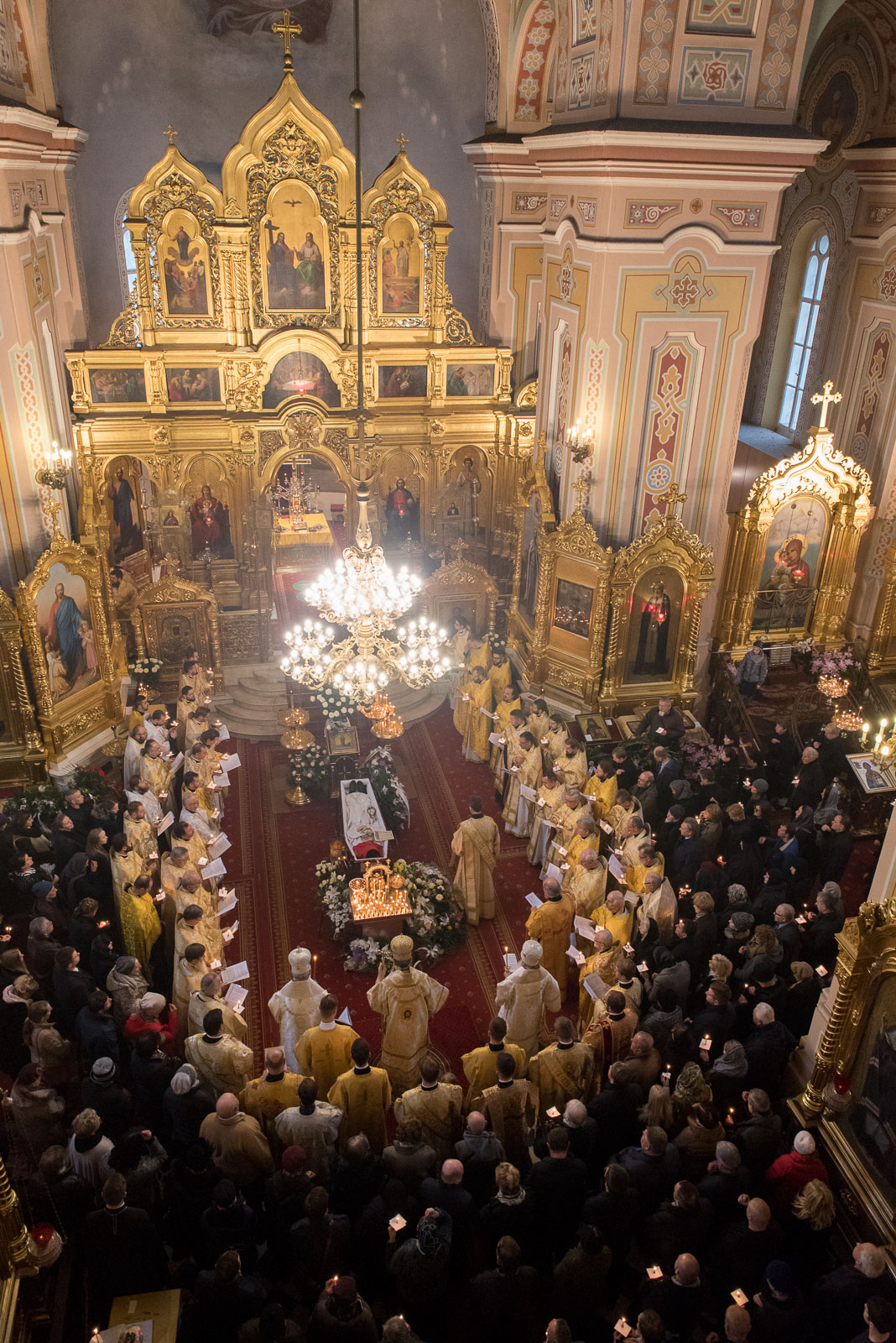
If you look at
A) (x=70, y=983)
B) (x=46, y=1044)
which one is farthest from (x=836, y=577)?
(x=46, y=1044)

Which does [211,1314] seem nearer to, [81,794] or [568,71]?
[81,794]

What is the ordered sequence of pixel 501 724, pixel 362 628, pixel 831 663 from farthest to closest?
pixel 831 663 < pixel 501 724 < pixel 362 628

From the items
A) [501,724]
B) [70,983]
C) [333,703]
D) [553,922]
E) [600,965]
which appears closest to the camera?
[70,983]

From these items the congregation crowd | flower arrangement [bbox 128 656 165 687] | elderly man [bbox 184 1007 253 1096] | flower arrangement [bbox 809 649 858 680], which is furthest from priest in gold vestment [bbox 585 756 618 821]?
flower arrangement [bbox 128 656 165 687]

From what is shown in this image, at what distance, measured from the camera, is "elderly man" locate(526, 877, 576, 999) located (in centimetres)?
939

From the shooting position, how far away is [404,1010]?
319 inches

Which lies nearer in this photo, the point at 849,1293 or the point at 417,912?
the point at 849,1293

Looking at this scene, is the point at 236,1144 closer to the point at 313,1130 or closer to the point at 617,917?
the point at 313,1130

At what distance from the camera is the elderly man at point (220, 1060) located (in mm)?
7680

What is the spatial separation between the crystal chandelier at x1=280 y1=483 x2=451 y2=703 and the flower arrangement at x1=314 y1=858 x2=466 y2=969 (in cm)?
197

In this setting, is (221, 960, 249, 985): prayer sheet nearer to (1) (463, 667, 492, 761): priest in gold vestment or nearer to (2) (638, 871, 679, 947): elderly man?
(2) (638, 871, 679, 947): elderly man


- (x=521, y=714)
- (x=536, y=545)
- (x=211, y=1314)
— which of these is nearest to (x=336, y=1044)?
(x=211, y=1314)

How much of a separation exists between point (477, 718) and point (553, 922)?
185 inches

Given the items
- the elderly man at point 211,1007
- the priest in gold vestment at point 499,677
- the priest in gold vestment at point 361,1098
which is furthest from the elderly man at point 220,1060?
the priest in gold vestment at point 499,677
